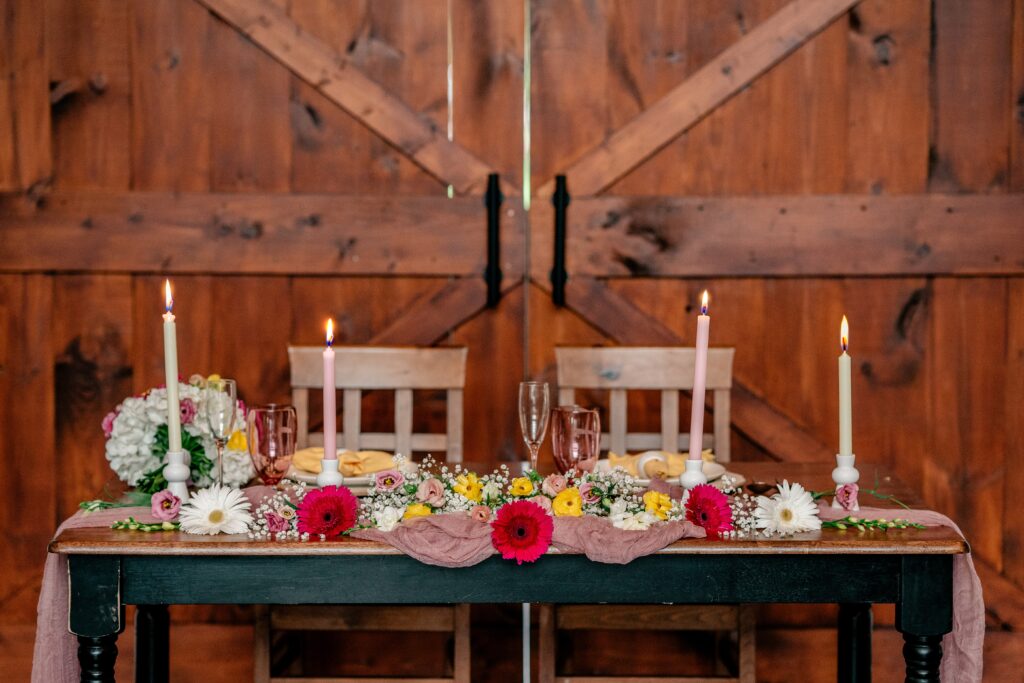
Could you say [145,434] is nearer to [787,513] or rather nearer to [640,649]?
[787,513]

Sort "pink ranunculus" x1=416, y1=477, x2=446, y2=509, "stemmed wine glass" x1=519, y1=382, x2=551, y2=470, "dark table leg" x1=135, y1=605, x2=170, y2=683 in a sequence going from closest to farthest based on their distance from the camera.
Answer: "pink ranunculus" x1=416, y1=477, x2=446, y2=509 → "stemmed wine glass" x1=519, y1=382, x2=551, y2=470 → "dark table leg" x1=135, y1=605, x2=170, y2=683

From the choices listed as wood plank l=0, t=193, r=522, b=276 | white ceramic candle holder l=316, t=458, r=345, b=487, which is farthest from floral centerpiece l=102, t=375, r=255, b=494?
wood plank l=0, t=193, r=522, b=276

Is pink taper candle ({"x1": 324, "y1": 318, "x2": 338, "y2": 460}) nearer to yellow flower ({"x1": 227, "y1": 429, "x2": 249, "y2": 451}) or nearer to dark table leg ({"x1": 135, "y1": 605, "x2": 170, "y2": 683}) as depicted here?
yellow flower ({"x1": 227, "y1": 429, "x2": 249, "y2": 451})

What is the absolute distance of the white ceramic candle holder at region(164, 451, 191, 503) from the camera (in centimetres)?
157

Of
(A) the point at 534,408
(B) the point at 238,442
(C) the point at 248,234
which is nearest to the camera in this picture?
(A) the point at 534,408

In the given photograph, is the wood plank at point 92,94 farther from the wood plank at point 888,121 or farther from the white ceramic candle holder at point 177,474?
the wood plank at point 888,121

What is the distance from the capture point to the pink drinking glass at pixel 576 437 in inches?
64.1

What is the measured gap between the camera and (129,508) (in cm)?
162

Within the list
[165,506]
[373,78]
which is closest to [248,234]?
[373,78]

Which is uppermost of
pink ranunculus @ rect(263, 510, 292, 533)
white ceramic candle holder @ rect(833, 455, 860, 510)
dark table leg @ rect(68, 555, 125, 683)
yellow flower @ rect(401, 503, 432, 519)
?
white ceramic candle holder @ rect(833, 455, 860, 510)

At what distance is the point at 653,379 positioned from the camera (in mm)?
2410

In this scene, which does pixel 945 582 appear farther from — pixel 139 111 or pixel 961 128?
pixel 139 111

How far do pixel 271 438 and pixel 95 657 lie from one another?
40 cm

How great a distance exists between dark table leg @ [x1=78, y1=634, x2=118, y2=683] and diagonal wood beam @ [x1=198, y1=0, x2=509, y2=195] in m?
1.66
